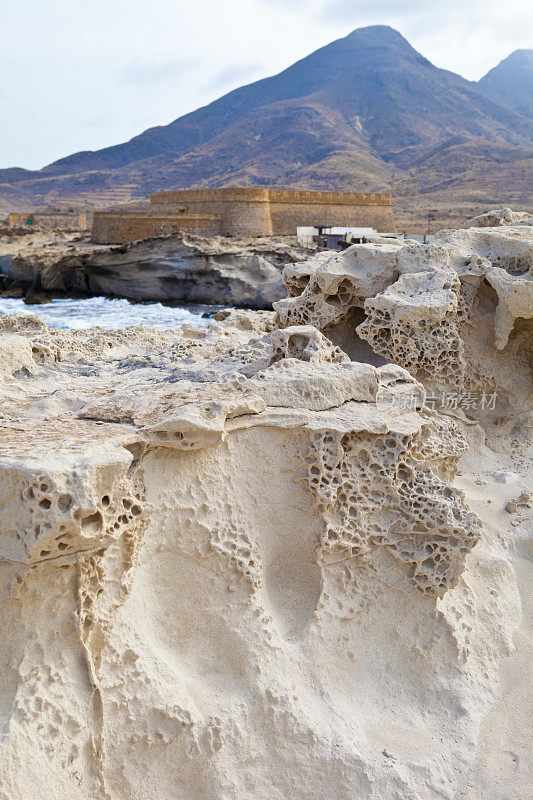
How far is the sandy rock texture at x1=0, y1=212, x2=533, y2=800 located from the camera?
7.20 feet

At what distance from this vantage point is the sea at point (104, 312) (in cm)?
1691

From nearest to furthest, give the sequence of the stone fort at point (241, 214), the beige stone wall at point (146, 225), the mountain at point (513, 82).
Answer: the beige stone wall at point (146, 225)
the stone fort at point (241, 214)
the mountain at point (513, 82)

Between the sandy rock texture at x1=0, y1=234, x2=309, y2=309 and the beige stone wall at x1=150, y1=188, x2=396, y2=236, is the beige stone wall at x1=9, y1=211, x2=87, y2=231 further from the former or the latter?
the sandy rock texture at x1=0, y1=234, x2=309, y2=309

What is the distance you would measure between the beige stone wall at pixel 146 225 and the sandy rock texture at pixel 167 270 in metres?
2.17

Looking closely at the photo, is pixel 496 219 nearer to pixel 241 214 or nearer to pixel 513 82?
pixel 241 214

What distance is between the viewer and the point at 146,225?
2498 centimetres

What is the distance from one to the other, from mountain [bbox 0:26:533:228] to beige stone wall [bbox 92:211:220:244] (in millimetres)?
25292

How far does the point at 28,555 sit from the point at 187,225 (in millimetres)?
24336

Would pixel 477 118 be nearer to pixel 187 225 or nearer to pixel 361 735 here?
pixel 187 225

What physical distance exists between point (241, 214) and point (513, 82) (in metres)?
134

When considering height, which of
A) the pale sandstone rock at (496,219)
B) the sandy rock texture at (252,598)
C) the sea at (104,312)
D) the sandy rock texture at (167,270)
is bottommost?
the sea at (104,312)

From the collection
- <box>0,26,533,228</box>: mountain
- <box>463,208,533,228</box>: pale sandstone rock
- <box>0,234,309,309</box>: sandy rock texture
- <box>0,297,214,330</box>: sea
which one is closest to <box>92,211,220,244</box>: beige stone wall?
<box>0,234,309,309</box>: sandy rock texture

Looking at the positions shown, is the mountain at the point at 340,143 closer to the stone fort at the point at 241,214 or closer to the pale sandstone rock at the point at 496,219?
the stone fort at the point at 241,214

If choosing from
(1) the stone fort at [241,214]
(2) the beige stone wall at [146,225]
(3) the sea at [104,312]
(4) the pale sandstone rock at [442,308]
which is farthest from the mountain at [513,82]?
(4) the pale sandstone rock at [442,308]
